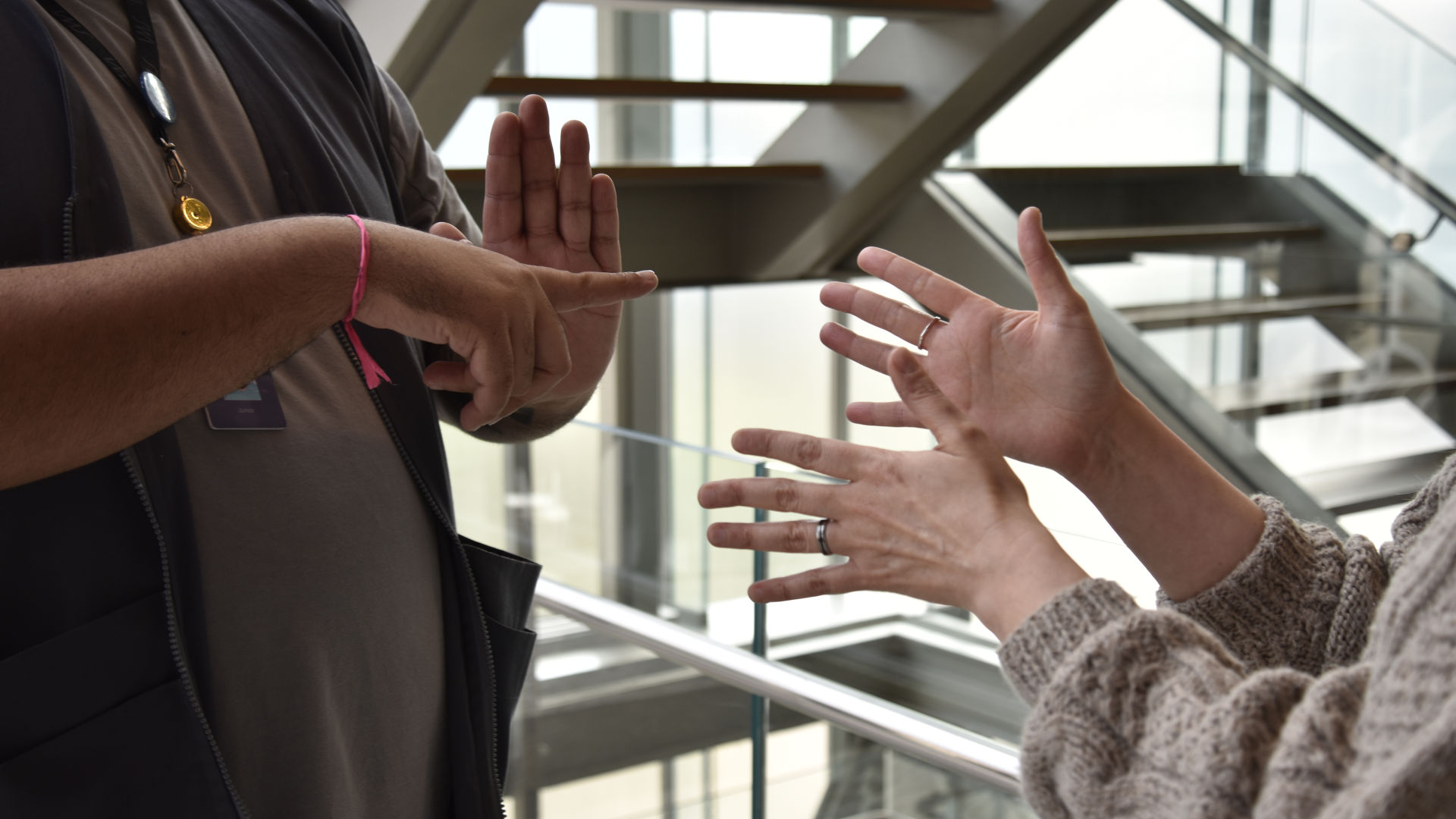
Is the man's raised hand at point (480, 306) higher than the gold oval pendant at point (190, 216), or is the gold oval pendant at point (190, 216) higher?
the gold oval pendant at point (190, 216)

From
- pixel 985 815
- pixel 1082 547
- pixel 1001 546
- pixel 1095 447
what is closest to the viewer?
pixel 1001 546

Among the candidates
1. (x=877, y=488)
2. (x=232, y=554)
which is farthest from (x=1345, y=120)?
(x=232, y=554)

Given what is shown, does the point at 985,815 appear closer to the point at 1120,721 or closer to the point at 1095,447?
the point at 1095,447

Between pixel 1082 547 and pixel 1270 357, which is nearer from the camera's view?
pixel 1082 547

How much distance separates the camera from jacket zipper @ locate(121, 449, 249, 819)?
0.69 m

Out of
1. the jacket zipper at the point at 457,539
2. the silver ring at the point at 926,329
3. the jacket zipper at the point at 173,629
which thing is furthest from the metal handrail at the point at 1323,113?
the jacket zipper at the point at 173,629

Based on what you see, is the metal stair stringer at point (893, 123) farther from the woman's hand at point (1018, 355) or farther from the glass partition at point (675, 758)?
the woman's hand at point (1018, 355)

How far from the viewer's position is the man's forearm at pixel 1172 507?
32.5 inches

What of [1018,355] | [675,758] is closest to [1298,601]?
[1018,355]

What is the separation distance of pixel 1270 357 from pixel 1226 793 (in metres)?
2.56

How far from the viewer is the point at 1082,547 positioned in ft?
3.51

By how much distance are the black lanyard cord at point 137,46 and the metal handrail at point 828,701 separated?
0.67m

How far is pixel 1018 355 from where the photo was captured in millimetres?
810

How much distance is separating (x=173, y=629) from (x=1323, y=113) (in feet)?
9.15
